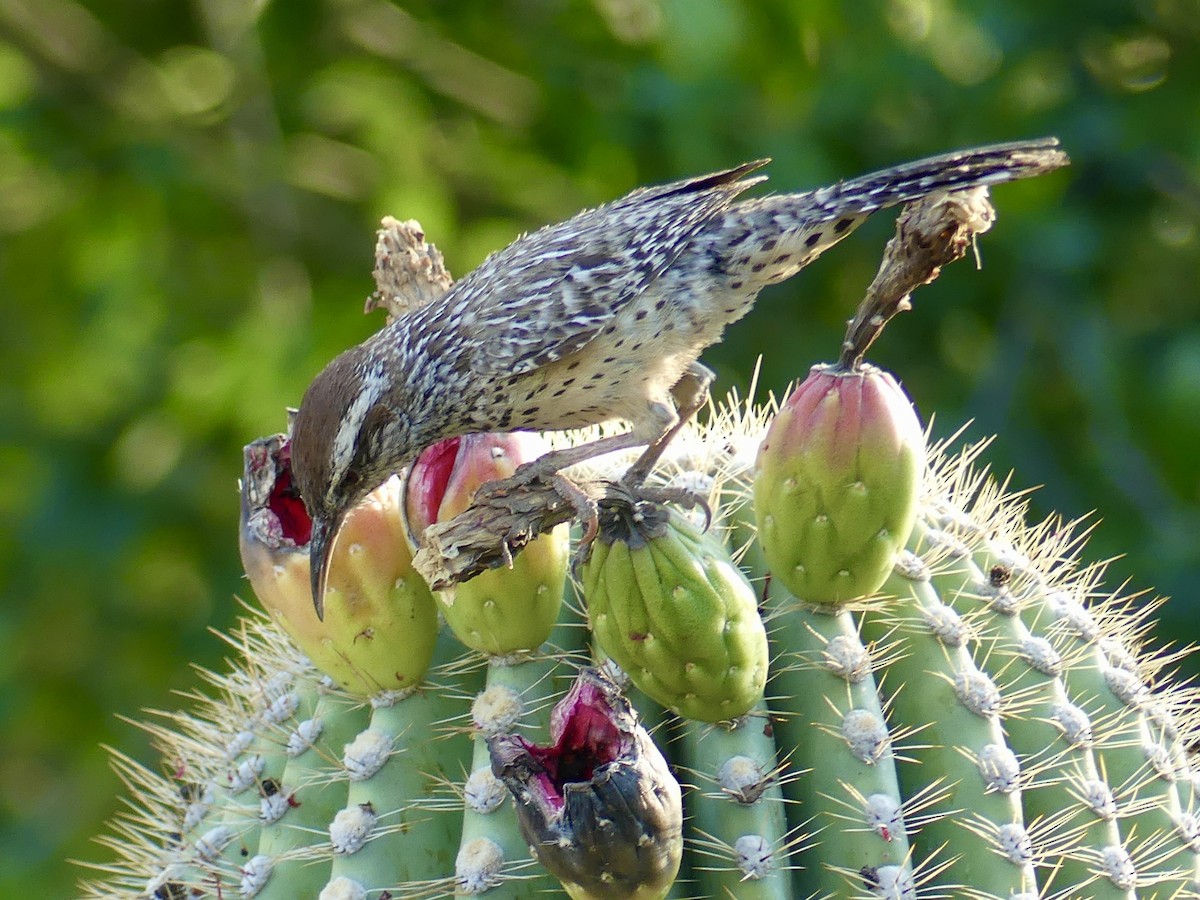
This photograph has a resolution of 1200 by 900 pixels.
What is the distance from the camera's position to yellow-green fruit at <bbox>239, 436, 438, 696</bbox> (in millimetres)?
1425

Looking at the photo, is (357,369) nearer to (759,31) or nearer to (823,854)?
(823,854)

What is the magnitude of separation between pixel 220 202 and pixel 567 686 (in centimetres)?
289

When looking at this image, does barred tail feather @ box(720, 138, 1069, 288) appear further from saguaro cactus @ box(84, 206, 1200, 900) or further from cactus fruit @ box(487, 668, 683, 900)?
cactus fruit @ box(487, 668, 683, 900)

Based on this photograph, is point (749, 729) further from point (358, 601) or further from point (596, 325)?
point (596, 325)

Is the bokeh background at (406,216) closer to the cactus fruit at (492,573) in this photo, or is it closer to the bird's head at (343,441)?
the bird's head at (343,441)

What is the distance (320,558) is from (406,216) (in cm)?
217

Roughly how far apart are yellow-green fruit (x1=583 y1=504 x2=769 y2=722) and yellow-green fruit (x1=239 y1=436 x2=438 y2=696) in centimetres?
25

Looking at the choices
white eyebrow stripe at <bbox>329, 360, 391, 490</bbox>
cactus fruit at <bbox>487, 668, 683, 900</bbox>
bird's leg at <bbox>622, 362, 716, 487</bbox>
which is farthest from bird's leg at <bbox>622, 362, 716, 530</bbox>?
white eyebrow stripe at <bbox>329, 360, 391, 490</bbox>

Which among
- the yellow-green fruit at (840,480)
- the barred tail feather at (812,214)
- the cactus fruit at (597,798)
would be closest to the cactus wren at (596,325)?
the barred tail feather at (812,214)

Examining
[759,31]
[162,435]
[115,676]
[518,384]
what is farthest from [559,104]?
[115,676]

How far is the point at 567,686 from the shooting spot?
4.75 ft

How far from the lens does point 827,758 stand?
1327 millimetres

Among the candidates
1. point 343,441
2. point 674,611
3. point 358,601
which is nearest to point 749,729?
point 674,611

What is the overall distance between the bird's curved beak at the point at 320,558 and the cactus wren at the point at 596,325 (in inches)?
21.1
